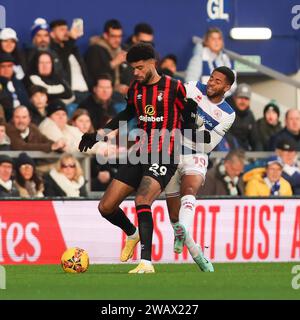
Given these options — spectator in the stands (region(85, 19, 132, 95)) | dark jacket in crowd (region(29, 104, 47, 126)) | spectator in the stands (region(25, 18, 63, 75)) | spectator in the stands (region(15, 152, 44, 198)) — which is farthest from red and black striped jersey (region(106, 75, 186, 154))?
spectator in the stands (region(85, 19, 132, 95))

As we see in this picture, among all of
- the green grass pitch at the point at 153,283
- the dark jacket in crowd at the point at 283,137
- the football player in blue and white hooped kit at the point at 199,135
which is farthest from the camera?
the dark jacket in crowd at the point at 283,137

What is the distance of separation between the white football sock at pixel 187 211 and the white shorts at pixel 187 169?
398mm

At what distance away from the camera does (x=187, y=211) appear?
583 inches

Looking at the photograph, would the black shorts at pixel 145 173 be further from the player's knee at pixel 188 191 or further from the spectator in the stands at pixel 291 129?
the spectator in the stands at pixel 291 129

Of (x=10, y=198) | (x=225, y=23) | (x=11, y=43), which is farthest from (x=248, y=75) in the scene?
(x=10, y=198)

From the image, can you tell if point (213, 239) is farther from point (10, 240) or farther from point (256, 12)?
point (256, 12)

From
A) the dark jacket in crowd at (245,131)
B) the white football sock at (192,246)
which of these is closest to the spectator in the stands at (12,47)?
the dark jacket in crowd at (245,131)

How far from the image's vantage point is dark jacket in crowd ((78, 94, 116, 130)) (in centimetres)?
2047

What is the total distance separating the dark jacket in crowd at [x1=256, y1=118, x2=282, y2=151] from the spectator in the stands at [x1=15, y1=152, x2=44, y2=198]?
4059mm

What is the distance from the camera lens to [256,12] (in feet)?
76.4

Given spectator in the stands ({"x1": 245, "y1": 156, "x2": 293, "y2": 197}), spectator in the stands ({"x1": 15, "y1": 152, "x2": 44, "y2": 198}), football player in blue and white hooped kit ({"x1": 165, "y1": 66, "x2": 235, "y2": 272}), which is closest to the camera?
football player in blue and white hooped kit ({"x1": 165, "y1": 66, "x2": 235, "y2": 272})

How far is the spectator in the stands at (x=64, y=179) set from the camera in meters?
19.3

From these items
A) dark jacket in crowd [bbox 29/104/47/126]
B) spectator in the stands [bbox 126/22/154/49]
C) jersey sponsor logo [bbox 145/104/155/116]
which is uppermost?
spectator in the stands [bbox 126/22/154/49]

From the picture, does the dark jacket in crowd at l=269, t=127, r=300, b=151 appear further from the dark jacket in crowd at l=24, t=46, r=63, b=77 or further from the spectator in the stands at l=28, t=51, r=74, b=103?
the dark jacket in crowd at l=24, t=46, r=63, b=77
